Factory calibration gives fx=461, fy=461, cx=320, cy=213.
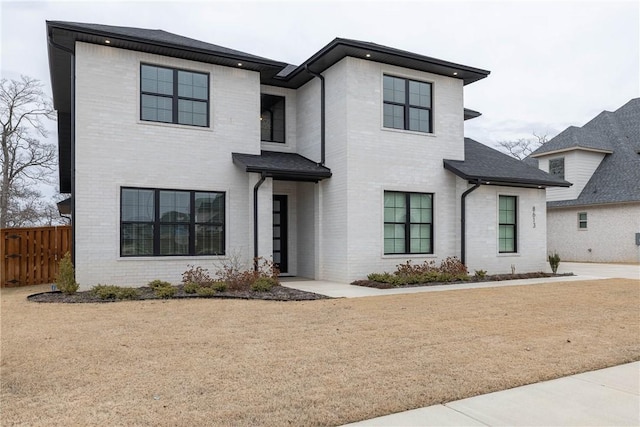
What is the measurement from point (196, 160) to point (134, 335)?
6868mm

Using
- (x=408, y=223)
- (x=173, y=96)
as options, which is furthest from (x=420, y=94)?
(x=173, y=96)

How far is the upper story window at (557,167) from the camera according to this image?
23.8m

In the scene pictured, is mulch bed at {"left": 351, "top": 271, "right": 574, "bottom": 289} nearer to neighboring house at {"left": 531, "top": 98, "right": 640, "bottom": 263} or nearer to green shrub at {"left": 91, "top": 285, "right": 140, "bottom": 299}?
green shrub at {"left": 91, "top": 285, "right": 140, "bottom": 299}

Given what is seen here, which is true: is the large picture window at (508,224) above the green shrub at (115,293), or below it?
above

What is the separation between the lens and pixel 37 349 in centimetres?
548

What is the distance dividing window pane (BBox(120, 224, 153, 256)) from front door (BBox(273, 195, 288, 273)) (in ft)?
13.4

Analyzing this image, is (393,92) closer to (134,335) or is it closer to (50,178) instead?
(134,335)

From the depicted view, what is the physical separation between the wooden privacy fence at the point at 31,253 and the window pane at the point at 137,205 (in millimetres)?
3236

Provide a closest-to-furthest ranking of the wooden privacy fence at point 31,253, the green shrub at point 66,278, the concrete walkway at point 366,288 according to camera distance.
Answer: the green shrub at point 66,278 → the concrete walkway at point 366,288 → the wooden privacy fence at point 31,253

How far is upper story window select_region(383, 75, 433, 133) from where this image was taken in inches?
525

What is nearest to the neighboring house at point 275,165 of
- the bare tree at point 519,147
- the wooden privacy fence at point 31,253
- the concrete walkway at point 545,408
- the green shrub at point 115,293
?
the green shrub at point 115,293

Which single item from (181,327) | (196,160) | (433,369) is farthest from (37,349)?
(196,160)

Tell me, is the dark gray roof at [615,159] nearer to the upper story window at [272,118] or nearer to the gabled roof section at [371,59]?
the gabled roof section at [371,59]

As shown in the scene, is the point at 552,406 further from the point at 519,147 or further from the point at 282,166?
the point at 519,147
